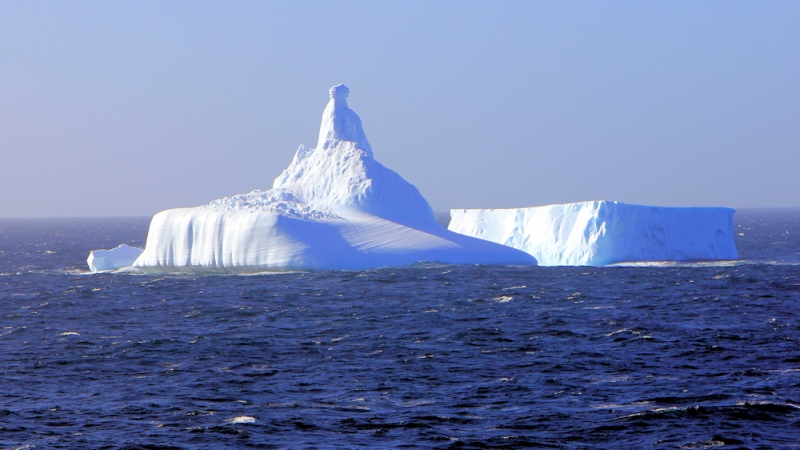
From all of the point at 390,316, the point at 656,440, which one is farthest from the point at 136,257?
the point at 656,440

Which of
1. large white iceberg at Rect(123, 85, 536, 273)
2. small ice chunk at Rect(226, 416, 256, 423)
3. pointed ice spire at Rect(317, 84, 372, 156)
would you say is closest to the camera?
small ice chunk at Rect(226, 416, 256, 423)

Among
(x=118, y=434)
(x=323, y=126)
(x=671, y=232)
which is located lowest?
(x=118, y=434)

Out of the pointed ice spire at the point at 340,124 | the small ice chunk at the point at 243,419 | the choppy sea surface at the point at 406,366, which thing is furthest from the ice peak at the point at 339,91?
the small ice chunk at the point at 243,419

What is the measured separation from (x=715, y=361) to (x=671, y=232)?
21728 millimetres

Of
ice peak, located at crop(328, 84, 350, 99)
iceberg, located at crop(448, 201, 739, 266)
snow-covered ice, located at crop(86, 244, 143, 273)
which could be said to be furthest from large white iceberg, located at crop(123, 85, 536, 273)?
snow-covered ice, located at crop(86, 244, 143, 273)

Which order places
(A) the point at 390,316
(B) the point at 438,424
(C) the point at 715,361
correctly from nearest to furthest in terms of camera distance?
(B) the point at 438,424
(C) the point at 715,361
(A) the point at 390,316

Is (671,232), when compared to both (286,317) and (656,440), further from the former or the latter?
(656,440)

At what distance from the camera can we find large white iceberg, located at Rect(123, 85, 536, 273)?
3428 cm

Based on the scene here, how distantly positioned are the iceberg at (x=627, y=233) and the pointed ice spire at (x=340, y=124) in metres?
8.74

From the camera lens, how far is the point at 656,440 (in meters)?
11.8

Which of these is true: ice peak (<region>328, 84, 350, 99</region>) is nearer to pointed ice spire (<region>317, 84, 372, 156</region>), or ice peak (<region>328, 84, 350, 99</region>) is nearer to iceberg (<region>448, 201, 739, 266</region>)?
pointed ice spire (<region>317, 84, 372, 156</region>)

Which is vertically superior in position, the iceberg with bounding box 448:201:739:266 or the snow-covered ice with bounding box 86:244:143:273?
the iceberg with bounding box 448:201:739:266

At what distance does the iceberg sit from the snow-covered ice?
1862 cm

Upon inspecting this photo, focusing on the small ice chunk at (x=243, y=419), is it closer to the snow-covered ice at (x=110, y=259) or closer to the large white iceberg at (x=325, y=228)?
the large white iceberg at (x=325, y=228)
